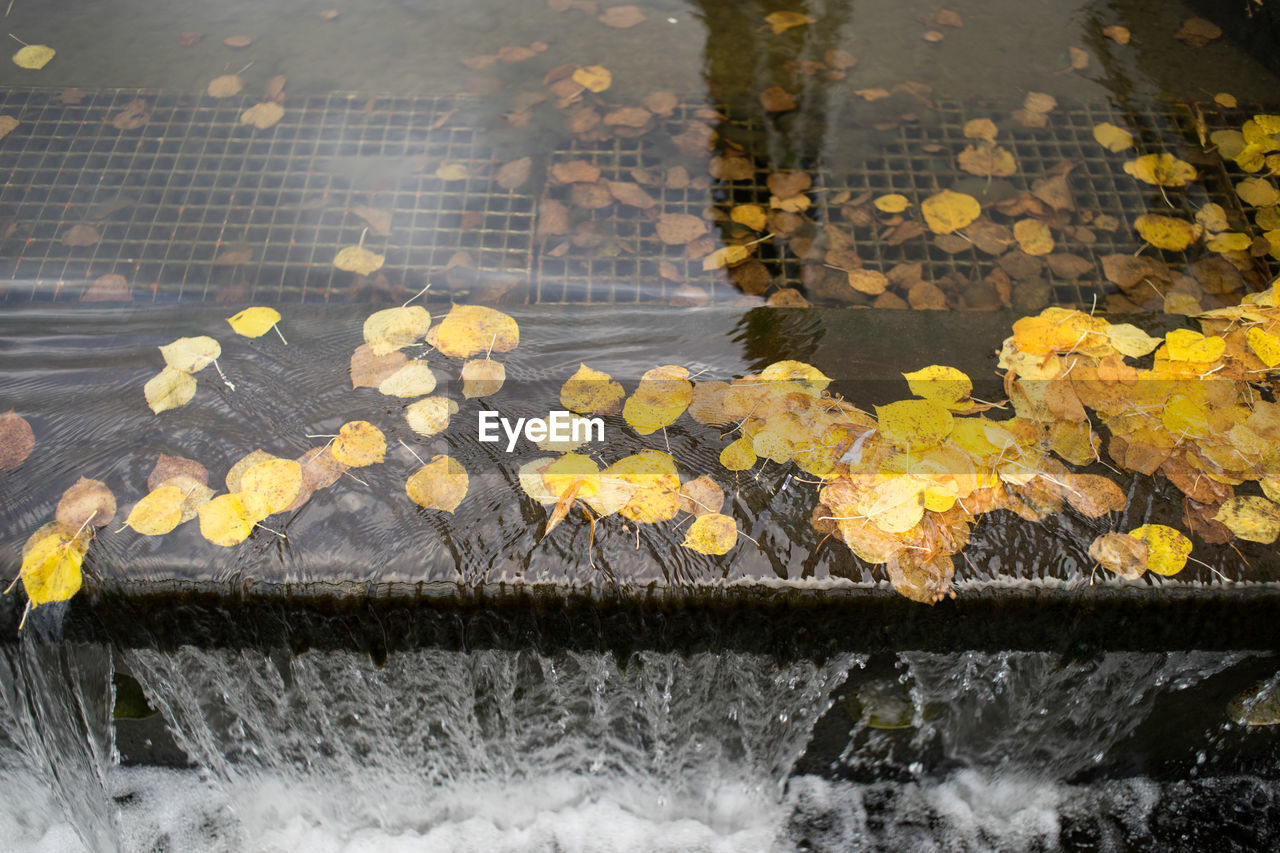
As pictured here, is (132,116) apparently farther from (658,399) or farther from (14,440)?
(658,399)

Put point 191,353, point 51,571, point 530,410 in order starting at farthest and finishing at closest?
point 191,353 < point 530,410 < point 51,571

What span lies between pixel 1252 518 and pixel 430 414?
1467 mm

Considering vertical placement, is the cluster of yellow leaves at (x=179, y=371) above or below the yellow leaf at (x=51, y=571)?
above

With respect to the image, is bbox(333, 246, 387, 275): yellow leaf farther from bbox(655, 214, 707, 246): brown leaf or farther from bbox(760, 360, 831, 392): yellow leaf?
bbox(760, 360, 831, 392): yellow leaf

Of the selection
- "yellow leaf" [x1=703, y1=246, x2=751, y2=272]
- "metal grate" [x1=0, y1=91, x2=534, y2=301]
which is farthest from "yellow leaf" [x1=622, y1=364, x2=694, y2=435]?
"metal grate" [x1=0, y1=91, x2=534, y2=301]

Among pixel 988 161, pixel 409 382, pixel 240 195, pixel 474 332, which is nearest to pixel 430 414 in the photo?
pixel 409 382

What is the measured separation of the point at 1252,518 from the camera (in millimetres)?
1525

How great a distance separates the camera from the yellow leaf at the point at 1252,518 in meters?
1.51

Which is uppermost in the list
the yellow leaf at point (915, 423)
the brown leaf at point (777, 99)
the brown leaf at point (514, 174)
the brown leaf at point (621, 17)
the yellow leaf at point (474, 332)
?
the brown leaf at point (621, 17)

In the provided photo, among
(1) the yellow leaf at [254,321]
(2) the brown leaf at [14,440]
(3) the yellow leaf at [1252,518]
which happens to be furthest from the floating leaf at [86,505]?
(3) the yellow leaf at [1252,518]

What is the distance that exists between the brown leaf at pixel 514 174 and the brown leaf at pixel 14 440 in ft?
3.81

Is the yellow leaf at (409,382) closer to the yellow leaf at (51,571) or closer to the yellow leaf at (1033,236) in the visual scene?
the yellow leaf at (51,571)

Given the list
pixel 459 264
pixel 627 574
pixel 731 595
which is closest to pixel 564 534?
pixel 627 574

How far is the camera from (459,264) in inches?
82.0
